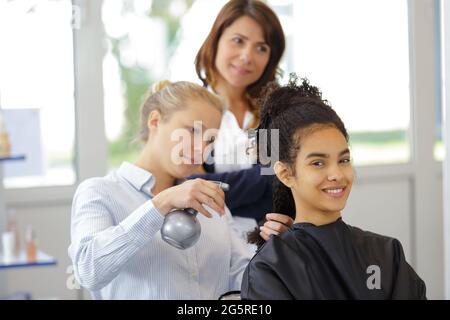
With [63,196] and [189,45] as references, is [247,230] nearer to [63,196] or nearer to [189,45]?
[189,45]

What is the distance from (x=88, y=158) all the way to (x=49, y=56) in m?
0.31

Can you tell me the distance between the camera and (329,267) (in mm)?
952

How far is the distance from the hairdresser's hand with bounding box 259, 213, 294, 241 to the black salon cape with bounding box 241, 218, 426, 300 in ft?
0.05

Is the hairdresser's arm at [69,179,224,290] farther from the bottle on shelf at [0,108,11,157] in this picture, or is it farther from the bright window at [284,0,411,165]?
the bottle on shelf at [0,108,11,157]

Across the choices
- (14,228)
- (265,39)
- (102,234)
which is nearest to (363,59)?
(265,39)

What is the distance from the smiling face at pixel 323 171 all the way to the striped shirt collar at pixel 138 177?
0.29 m

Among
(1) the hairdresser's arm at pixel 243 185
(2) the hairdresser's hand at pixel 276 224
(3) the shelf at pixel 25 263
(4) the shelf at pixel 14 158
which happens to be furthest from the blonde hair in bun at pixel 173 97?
(4) the shelf at pixel 14 158

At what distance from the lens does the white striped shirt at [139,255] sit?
1.09 metres

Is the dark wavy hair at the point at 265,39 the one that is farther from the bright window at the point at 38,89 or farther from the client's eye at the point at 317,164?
the bright window at the point at 38,89

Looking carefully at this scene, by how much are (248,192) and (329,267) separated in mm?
268

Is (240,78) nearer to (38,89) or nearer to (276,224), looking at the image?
(276,224)

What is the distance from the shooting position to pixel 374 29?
1.32 meters

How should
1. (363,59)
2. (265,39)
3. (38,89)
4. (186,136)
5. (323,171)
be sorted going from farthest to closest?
1. (38,89)
2. (363,59)
3. (265,39)
4. (186,136)
5. (323,171)

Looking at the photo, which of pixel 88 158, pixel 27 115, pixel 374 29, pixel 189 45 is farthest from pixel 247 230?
pixel 27 115
